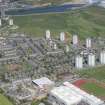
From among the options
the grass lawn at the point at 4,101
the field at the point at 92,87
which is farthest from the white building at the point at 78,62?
the grass lawn at the point at 4,101

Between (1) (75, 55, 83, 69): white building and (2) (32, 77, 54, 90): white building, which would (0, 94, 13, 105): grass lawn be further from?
(1) (75, 55, 83, 69): white building

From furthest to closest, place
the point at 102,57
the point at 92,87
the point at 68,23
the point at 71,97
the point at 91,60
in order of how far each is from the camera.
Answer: the point at 68,23
the point at 102,57
the point at 91,60
the point at 92,87
the point at 71,97

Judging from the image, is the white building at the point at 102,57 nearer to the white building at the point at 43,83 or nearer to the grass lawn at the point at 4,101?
the white building at the point at 43,83

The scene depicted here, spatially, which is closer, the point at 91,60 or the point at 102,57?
the point at 91,60

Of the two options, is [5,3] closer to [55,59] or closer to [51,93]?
[55,59]

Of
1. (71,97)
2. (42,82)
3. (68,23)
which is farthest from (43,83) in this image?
(68,23)

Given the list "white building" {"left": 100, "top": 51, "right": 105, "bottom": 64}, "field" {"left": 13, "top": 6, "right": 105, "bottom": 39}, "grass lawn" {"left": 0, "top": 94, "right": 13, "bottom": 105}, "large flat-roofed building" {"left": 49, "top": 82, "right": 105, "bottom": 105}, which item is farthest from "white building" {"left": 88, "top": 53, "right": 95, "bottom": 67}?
"grass lawn" {"left": 0, "top": 94, "right": 13, "bottom": 105}

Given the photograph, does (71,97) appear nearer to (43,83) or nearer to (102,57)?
(43,83)
